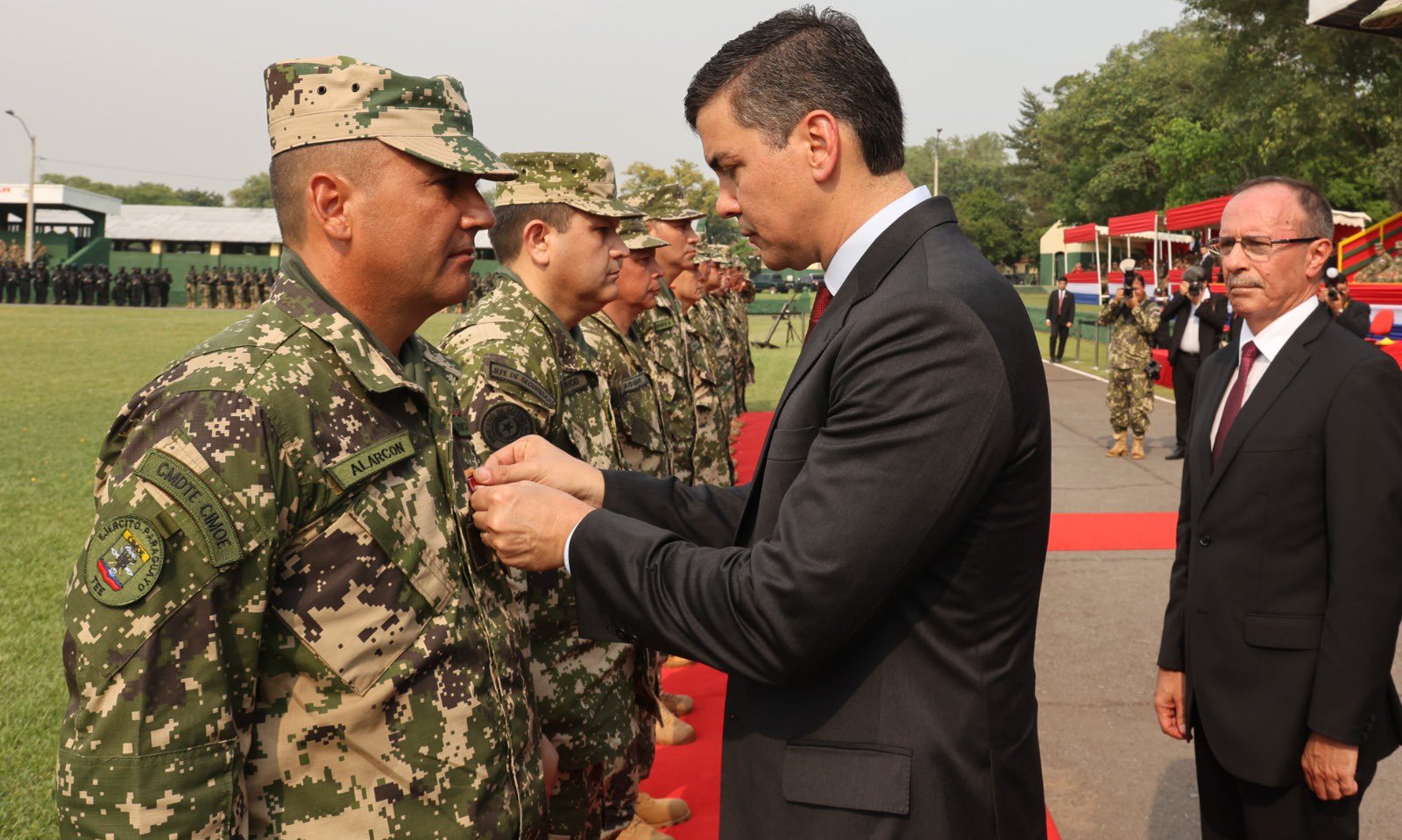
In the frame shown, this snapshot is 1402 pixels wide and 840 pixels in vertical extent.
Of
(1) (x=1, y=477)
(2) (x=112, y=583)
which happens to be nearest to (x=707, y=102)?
(2) (x=112, y=583)

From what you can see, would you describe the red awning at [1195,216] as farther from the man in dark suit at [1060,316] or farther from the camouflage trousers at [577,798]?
the camouflage trousers at [577,798]

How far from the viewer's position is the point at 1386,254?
22234mm

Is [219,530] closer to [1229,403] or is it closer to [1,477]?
[1229,403]

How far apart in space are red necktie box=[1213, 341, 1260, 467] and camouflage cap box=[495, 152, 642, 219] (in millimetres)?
2125

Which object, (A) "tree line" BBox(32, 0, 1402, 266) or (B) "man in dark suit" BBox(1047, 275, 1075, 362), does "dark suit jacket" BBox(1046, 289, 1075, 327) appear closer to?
(B) "man in dark suit" BBox(1047, 275, 1075, 362)

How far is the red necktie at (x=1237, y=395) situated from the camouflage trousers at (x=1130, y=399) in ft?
34.9

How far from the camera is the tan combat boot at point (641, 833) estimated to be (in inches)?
165

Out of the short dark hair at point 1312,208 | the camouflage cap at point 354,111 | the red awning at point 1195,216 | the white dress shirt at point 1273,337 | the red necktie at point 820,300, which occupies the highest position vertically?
the red awning at point 1195,216

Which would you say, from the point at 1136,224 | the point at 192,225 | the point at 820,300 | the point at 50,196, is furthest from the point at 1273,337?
the point at 192,225

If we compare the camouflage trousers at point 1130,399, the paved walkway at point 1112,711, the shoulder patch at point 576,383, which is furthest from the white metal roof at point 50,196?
the shoulder patch at point 576,383

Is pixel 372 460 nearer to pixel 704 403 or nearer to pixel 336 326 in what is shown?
pixel 336 326

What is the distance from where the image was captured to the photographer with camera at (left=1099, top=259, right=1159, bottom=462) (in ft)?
43.9

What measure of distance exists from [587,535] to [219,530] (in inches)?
22.9

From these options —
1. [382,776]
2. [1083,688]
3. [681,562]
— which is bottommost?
[1083,688]
